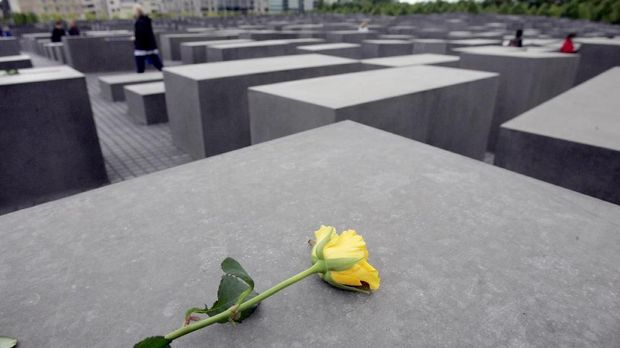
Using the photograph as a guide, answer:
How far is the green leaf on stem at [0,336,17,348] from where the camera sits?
0.96 m

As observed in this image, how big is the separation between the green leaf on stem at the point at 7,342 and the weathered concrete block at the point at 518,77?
7.62m

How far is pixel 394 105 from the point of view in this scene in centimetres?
397

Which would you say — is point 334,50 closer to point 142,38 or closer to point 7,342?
point 142,38

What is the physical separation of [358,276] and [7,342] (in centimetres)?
96

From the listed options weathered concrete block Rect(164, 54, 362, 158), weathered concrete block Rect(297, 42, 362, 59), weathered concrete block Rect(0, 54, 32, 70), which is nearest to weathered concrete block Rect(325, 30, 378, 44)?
weathered concrete block Rect(297, 42, 362, 59)

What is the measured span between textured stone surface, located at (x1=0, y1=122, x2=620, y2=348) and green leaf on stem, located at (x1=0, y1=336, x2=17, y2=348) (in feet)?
0.10

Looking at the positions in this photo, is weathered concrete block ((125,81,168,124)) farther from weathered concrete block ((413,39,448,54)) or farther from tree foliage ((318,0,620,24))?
tree foliage ((318,0,620,24))

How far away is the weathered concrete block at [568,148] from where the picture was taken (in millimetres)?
2760

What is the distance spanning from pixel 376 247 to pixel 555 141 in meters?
2.38

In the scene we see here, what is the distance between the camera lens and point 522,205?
67.2 inches

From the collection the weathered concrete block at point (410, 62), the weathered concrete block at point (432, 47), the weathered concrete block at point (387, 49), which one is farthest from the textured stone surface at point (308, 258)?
the weathered concrete block at point (387, 49)

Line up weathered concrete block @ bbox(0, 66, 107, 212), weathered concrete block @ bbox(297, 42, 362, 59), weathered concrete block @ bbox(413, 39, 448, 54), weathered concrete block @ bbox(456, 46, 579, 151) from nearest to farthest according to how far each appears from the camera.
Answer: weathered concrete block @ bbox(0, 66, 107, 212) < weathered concrete block @ bbox(456, 46, 579, 151) < weathered concrete block @ bbox(297, 42, 362, 59) < weathered concrete block @ bbox(413, 39, 448, 54)

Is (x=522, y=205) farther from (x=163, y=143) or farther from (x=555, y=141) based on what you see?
(x=163, y=143)

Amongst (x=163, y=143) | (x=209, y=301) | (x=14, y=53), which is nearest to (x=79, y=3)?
(x=14, y=53)
